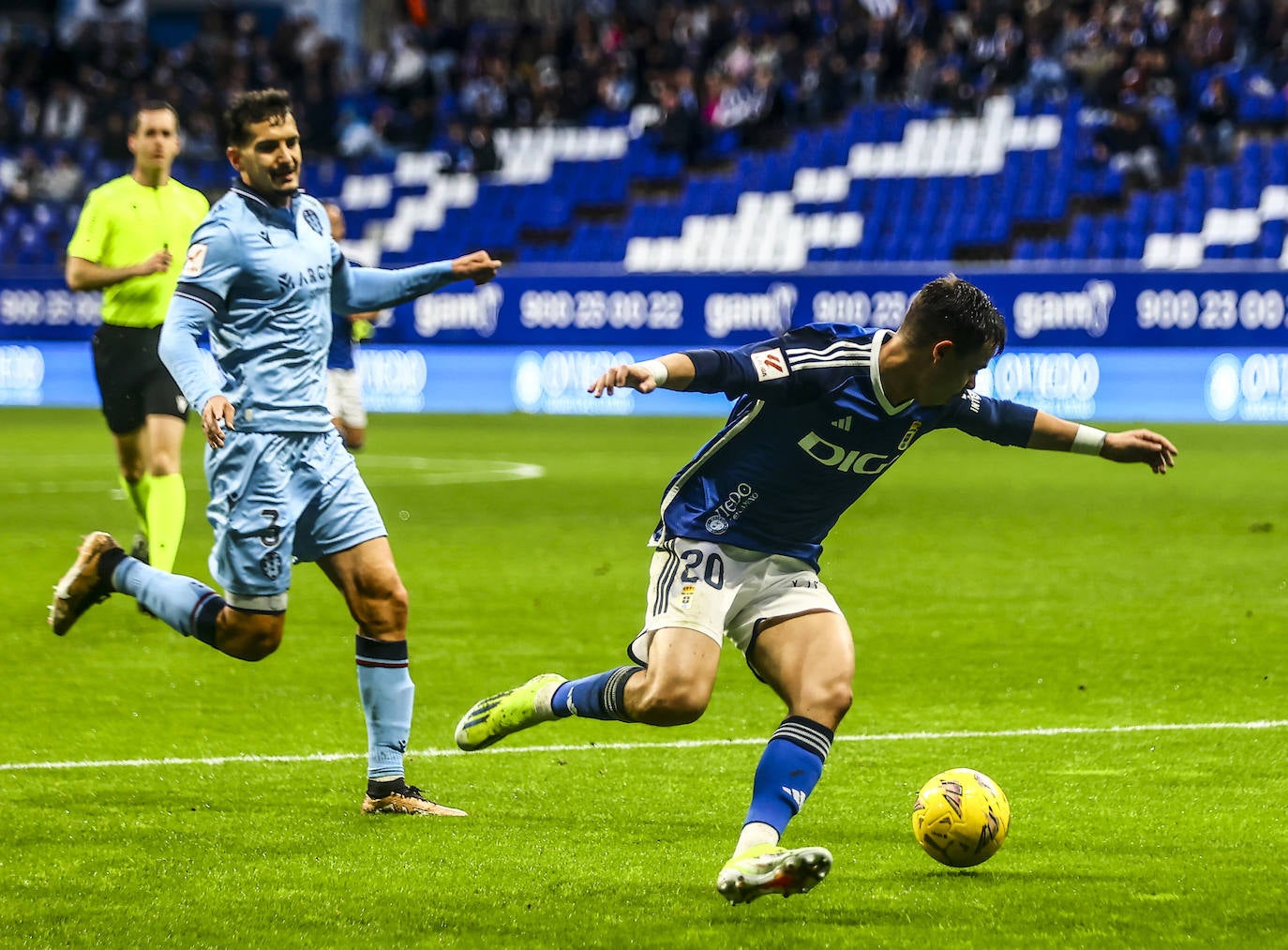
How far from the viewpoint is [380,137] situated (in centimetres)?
3259

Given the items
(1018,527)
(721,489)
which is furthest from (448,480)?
(721,489)

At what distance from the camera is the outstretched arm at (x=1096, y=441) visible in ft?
16.7

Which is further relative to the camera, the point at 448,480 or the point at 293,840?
the point at 448,480

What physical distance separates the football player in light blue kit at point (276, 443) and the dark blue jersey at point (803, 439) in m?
1.00

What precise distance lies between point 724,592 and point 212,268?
1772 millimetres

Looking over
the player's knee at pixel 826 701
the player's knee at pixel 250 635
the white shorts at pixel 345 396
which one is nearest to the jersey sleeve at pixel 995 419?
the player's knee at pixel 826 701

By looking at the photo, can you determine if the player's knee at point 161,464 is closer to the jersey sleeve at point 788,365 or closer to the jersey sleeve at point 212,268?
the jersey sleeve at point 212,268

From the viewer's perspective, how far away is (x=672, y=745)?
21.1ft

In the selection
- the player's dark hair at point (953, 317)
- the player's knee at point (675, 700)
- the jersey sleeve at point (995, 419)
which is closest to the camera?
the player's dark hair at point (953, 317)

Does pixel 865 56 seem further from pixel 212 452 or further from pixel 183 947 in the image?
pixel 183 947

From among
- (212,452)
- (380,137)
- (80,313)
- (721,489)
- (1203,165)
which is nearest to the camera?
(721,489)

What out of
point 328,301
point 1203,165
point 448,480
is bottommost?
point 448,480

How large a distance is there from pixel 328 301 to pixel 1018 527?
25.5 ft

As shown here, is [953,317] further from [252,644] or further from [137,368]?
[137,368]
